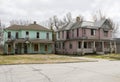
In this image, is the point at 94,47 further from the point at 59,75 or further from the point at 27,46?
the point at 59,75

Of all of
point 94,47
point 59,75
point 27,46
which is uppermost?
point 27,46

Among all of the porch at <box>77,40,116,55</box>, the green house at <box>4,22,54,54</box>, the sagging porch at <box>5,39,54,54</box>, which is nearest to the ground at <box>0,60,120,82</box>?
the porch at <box>77,40,116,55</box>

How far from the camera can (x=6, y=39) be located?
42250 mm

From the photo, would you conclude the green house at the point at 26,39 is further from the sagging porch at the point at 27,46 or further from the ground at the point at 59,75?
the ground at the point at 59,75

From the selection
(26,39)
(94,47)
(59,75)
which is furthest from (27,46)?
(59,75)

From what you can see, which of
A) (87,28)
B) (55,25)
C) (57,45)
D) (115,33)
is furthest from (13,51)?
(115,33)

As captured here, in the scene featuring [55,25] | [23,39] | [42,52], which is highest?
[55,25]

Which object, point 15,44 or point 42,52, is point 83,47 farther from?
point 15,44

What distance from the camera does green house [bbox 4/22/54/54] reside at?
41.8m

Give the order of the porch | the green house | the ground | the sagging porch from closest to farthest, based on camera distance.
A: the ground
the porch
the sagging porch
the green house

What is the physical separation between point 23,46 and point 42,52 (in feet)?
15.3

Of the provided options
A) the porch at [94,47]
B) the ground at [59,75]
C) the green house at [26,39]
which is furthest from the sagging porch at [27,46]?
the ground at [59,75]

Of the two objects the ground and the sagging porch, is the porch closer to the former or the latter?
the sagging porch

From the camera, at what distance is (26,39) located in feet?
135
